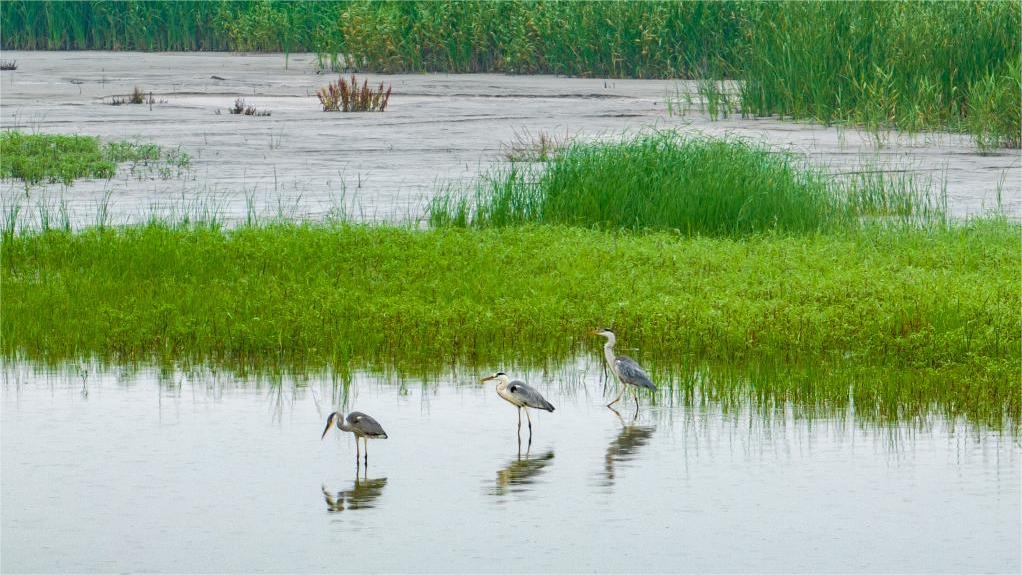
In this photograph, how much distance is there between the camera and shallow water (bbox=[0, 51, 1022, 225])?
18.2 m

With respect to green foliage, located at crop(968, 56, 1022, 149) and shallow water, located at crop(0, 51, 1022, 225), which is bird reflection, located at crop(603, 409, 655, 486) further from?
green foliage, located at crop(968, 56, 1022, 149)

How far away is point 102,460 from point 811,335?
4944 mm

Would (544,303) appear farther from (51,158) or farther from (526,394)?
(51,158)

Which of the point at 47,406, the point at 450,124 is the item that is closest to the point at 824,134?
the point at 450,124

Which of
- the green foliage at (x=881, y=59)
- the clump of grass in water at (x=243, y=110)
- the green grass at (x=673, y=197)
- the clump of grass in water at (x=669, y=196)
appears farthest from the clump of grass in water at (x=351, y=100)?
the clump of grass in water at (x=669, y=196)

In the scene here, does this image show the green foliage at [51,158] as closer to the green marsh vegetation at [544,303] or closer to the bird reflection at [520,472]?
the green marsh vegetation at [544,303]

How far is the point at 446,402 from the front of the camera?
9234 mm

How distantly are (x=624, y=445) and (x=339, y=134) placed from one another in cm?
1706

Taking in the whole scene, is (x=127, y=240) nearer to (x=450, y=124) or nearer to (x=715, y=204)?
(x=715, y=204)

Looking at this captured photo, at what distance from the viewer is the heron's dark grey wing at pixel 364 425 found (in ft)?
25.0

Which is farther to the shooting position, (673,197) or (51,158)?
(51,158)

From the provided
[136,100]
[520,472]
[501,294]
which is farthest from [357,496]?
[136,100]

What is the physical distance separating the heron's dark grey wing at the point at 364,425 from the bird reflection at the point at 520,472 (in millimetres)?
599

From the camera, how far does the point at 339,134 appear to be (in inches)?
973
